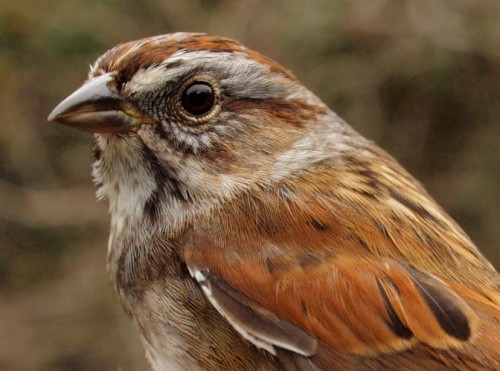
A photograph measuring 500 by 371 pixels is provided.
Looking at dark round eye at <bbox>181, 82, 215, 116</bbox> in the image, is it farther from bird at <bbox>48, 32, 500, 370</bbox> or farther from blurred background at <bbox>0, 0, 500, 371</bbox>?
blurred background at <bbox>0, 0, 500, 371</bbox>

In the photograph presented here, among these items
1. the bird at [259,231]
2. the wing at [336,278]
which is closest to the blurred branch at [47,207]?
the bird at [259,231]

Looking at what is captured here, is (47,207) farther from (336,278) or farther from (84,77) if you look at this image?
(336,278)

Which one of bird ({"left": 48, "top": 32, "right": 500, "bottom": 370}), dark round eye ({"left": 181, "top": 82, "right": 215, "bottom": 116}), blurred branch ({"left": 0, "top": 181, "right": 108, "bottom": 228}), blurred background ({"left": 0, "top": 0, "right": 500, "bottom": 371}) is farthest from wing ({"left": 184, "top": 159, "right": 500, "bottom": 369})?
blurred branch ({"left": 0, "top": 181, "right": 108, "bottom": 228})

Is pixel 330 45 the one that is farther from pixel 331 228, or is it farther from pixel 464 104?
pixel 331 228

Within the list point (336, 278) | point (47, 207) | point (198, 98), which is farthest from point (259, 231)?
point (47, 207)

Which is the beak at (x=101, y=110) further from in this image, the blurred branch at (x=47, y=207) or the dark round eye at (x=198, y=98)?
the blurred branch at (x=47, y=207)

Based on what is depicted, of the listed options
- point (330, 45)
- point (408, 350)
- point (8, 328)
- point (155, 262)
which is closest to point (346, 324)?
point (408, 350)
